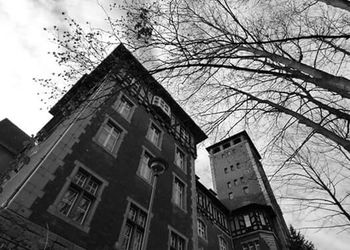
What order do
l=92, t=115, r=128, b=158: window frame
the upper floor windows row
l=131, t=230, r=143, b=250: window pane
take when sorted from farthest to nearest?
1. the upper floor windows row
2. l=92, t=115, r=128, b=158: window frame
3. l=131, t=230, r=143, b=250: window pane

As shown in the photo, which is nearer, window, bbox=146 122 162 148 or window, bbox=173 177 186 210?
window, bbox=173 177 186 210

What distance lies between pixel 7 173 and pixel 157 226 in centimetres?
680

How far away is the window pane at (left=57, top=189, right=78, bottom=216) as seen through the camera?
24.0 feet

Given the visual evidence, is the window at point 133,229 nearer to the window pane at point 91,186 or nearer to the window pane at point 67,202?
the window pane at point 91,186

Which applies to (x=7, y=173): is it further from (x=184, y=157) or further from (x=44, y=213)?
(x=184, y=157)

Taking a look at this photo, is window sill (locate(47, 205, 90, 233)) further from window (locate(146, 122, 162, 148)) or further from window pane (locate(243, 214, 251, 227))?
window pane (locate(243, 214, 251, 227))

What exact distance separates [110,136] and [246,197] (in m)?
26.6

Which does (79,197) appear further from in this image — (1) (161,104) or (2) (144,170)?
(1) (161,104)

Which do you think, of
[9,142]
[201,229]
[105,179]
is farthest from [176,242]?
A: [9,142]

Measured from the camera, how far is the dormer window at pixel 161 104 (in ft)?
53.8

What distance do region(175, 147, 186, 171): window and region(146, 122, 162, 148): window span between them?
78.4 inches

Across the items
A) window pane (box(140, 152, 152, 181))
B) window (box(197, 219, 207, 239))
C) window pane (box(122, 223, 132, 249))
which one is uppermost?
window (box(197, 219, 207, 239))

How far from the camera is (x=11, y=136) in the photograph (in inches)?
599

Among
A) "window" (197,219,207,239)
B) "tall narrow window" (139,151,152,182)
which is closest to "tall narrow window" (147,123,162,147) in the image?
"tall narrow window" (139,151,152,182)
